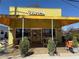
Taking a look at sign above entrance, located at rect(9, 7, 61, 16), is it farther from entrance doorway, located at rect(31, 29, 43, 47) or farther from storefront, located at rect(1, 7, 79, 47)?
entrance doorway, located at rect(31, 29, 43, 47)

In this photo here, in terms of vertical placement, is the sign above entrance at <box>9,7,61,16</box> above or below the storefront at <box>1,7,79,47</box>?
above

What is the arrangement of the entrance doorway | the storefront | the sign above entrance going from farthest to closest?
the entrance doorway, the sign above entrance, the storefront

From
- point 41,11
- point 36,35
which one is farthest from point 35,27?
point 41,11

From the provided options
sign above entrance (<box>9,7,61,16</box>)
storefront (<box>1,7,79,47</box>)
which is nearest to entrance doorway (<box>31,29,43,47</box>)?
storefront (<box>1,7,79,47</box>)

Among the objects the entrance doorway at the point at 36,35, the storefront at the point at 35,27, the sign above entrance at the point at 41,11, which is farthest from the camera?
the entrance doorway at the point at 36,35

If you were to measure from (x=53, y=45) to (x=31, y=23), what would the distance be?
10268 mm

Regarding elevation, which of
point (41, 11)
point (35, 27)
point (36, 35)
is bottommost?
point (36, 35)

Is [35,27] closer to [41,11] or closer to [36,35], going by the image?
[36,35]

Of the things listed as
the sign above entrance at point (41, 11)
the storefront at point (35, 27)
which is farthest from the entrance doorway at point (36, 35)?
the sign above entrance at point (41, 11)

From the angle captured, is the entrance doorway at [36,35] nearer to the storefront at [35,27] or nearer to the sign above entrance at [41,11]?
the storefront at [35,27]

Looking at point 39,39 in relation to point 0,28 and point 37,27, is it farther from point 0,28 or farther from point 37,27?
point 0,28

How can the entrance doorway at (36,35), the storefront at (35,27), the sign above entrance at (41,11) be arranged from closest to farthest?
the storefront at (35,27), the sign above entrance at (41,11), the entrance doorway at (36,35)

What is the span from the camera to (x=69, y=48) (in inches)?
907

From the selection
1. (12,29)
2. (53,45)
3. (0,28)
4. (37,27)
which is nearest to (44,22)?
(37,27)
